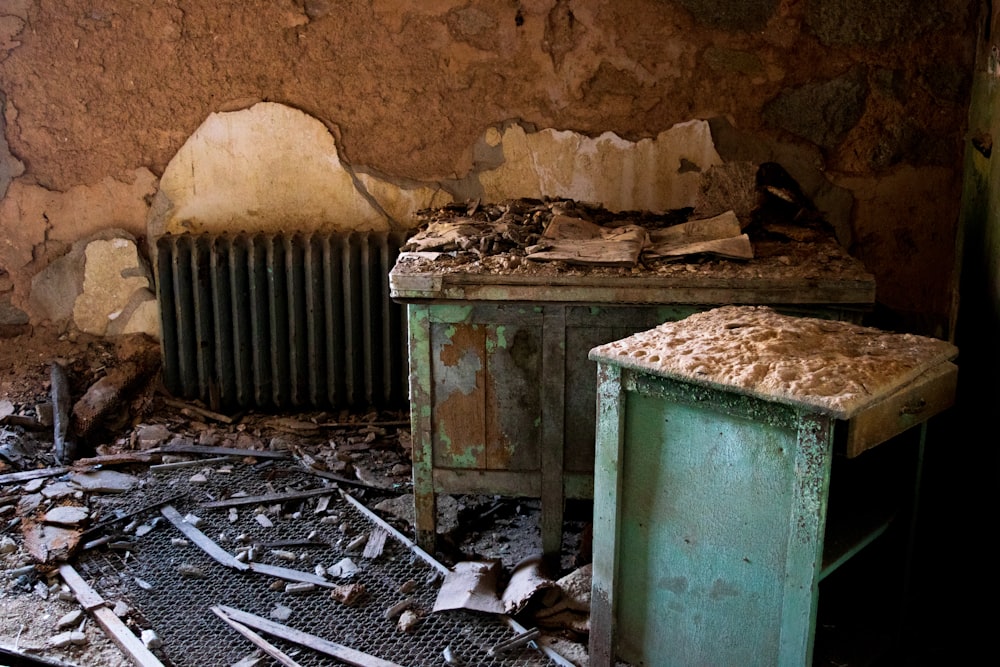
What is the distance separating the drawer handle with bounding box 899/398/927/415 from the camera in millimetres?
1915

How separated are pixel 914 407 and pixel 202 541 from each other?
209 cm

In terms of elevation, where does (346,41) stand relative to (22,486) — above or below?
above

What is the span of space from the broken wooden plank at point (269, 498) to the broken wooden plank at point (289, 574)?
400 mm

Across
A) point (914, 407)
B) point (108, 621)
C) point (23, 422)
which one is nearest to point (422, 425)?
point (108, 621)

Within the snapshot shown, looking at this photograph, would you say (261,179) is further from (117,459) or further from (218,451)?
(117,459)

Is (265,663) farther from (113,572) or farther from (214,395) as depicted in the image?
(214,395)

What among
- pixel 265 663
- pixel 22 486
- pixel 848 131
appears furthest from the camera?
pixel 848 131

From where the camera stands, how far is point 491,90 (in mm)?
3662

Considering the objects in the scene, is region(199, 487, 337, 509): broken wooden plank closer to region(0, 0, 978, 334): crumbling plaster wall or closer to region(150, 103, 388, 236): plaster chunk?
region(150, 103, 388, 236): plaster chunk

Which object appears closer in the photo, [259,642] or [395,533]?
[259,642]

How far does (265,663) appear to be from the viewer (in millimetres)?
2387

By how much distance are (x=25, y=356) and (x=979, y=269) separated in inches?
141

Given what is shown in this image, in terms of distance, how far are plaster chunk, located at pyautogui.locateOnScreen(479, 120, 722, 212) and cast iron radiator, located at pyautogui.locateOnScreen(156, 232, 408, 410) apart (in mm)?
555

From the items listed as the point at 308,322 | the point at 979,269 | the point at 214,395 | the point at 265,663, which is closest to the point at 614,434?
the point at 265,663
